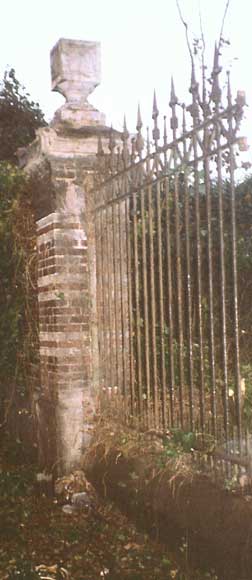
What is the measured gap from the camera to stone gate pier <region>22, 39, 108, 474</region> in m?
5.04

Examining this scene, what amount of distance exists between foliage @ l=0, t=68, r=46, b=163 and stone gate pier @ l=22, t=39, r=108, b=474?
4589 millimetres

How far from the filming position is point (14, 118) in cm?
1021

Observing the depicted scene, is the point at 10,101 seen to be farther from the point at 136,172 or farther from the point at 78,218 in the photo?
the point at 136,172

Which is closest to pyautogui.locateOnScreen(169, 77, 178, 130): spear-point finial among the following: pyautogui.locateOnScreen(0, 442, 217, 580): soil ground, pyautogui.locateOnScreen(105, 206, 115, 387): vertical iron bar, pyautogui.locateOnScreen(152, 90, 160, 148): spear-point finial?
pyautogui.locateOnScreen(152, 90, 160, 148): spear-point finial

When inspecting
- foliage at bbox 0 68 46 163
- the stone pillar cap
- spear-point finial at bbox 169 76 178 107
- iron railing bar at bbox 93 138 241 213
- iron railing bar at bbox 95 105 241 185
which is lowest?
iron railing bar at bbox 93 138 241 213

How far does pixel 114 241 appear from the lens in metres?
4.68

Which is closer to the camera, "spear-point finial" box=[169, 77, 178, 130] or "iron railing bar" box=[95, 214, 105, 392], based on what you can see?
"spear-point finial" box=[169, 77, 178, 130]

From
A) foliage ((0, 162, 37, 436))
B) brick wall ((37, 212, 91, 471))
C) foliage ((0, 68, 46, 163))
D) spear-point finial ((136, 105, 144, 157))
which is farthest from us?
foliage ((0, 68, 46, 163))

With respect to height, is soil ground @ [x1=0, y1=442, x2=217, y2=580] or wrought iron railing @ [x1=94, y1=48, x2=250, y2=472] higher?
wrought iron railing @ [x1=94, y1=48, x2=250, y2=472]

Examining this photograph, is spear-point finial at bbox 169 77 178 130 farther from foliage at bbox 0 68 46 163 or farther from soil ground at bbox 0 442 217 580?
foliage at bbox 0 68 46 163

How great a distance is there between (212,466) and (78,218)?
2.44 meters

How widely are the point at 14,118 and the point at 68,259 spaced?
19.4 ft

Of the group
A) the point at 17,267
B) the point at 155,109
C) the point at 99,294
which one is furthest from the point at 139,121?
the point at 17,267

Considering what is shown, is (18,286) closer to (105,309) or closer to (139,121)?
(105,309)
